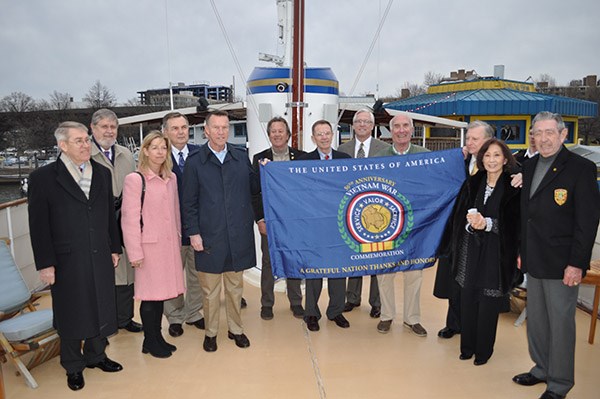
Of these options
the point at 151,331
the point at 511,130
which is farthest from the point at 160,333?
the point at 511,130

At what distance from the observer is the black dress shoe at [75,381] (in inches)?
130

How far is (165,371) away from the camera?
3.56 metres

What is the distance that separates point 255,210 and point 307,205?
619 mm

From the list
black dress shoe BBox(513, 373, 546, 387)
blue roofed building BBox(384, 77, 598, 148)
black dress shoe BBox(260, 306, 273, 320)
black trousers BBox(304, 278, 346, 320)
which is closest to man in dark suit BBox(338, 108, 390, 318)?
black trousers BBox(304, 278, 346, 320)

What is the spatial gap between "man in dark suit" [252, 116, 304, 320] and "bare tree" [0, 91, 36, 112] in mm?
58266

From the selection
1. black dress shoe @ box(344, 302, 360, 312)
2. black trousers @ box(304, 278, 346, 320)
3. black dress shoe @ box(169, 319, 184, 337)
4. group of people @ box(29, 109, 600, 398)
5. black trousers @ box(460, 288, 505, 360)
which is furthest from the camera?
black dress shoe @ box(344, 302, 360, 312)

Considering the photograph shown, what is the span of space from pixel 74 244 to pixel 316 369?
2.07 meters

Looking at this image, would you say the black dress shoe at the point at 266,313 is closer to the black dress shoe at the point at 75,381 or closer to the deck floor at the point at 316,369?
the deck floor at the point at 316,369

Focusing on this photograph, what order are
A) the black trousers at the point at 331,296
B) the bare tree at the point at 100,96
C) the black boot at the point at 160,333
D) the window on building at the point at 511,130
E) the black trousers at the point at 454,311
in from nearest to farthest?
1. the black boot at the point at 160,333
2. the black trousers at the point at 454,311
3. the black trousers at the point at 331,296
4. the window on building at the point at 511,130
5. the bare tree at the point at 100,96

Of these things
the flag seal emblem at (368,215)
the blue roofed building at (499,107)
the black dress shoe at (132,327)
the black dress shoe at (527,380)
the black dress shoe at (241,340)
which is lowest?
the black dress shoe at (132,327)

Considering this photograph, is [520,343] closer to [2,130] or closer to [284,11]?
[284,11]

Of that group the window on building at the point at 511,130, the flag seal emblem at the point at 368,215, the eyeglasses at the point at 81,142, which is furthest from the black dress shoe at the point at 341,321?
the window on building at the point at 511,130

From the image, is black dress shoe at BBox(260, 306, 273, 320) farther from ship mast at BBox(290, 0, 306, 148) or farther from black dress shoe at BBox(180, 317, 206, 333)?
ship mast at BBox(290, 0, 306, 148)

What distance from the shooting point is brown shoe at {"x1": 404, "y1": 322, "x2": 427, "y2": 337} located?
416cm
